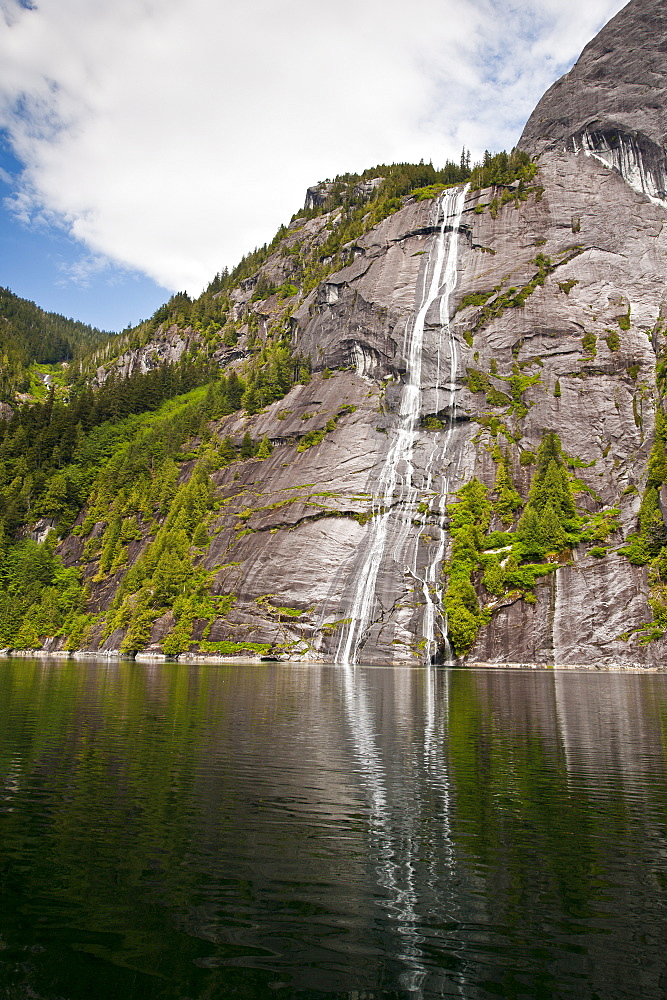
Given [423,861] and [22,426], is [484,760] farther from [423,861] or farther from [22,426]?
A: [22,426]

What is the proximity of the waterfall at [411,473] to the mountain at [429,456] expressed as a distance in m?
0.31

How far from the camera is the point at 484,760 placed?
56.0ft

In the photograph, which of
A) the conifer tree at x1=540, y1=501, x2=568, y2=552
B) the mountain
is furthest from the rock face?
the conifer tree at x1=540, y1=501, x2=568, y2=552

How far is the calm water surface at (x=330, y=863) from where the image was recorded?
664cm

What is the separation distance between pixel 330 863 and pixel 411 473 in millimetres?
74026

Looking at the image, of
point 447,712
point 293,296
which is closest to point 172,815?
point 447,712

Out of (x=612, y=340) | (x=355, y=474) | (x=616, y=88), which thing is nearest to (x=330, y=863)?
(x=355, y=474)

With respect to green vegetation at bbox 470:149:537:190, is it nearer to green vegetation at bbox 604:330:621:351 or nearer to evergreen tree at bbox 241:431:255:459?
green vegetation at bbox 604:330:621:351

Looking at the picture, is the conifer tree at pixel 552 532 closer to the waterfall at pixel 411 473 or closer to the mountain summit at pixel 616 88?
the waterfall at pixel 411 473

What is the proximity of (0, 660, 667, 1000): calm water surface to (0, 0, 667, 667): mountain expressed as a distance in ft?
150

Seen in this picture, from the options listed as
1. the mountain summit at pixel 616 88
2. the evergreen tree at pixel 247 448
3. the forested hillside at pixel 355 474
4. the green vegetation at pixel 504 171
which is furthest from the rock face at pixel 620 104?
the evergreen tree at pixel 247 448

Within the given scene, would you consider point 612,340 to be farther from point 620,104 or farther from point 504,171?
point 620,104

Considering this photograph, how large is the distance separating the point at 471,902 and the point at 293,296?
155 m

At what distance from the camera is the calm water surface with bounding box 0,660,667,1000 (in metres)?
6.64
